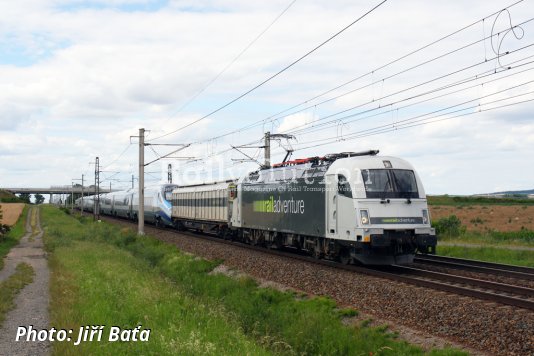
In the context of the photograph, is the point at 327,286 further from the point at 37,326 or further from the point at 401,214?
the point at 37,326

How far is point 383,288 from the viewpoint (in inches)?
559

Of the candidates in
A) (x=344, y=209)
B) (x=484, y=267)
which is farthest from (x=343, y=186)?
(x=484, y=267)

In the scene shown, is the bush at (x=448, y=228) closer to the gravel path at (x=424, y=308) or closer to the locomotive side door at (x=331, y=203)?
the locomotive side door at (x=331, y=203)

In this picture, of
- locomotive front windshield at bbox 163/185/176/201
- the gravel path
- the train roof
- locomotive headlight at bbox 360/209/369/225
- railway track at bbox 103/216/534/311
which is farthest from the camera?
locomotive front windshield at bbox 163/185/176/201

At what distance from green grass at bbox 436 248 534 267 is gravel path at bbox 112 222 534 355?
735 centimetres

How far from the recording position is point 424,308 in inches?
468

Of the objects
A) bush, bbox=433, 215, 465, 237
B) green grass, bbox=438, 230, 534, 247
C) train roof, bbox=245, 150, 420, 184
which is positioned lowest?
green grass, bbox=438, 230, 534, 247

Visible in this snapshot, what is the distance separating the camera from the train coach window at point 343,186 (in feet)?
58.6

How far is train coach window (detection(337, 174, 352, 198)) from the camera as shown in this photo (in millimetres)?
17870

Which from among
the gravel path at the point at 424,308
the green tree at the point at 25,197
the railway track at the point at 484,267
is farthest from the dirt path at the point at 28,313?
the green tree at the point at 25,197

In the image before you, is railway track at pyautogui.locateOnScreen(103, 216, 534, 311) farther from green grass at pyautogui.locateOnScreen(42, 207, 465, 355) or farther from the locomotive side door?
green grass at pyautogui.locateOnScreen(42, 207, 465, 355)

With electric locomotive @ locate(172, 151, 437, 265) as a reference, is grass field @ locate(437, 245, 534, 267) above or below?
below

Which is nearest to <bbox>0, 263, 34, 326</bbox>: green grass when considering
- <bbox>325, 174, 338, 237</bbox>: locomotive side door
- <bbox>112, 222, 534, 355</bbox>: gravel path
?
<bbox>112, 222, 534, 355</bbox>: gravel path

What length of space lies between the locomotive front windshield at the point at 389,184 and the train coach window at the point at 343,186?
1.72ft
